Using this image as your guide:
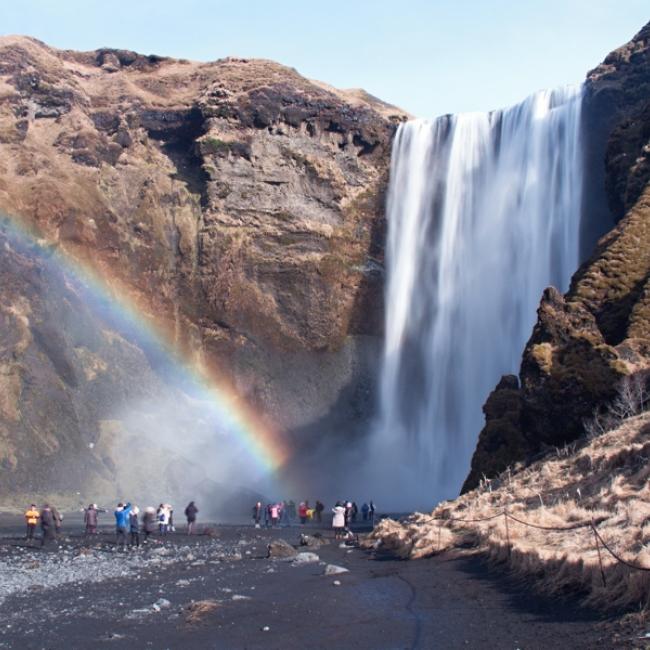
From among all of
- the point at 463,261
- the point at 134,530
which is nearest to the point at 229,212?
the point at 463,261

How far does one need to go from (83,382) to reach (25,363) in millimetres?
4669

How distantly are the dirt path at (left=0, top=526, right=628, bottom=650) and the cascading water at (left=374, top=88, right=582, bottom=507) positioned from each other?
116 feet

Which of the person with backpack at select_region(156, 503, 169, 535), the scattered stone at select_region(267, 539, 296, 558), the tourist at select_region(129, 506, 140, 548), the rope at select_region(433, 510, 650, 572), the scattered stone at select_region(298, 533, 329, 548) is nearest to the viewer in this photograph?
the rope at select_region(433, 510, 650, 572)

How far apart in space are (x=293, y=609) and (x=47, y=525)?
56.6 feet

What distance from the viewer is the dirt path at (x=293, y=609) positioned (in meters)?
12.2

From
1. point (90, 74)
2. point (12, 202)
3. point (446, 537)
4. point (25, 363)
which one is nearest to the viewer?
point (446, 537)

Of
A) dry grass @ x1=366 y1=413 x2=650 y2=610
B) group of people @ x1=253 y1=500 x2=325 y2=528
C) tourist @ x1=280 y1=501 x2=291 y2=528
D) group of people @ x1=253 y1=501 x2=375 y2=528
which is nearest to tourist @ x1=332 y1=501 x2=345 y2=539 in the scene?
dry grass @ x1=366 y1=413 x2=650 y2=610

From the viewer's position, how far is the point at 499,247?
63.1m

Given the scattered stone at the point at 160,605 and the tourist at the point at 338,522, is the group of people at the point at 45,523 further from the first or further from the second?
the scattered stone at the point at 160,605

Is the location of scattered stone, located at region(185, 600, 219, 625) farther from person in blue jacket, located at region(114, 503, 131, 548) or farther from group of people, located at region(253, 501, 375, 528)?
group of people, located at region(253, 501, 375, 528)

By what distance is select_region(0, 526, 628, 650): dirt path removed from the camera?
1223 centimetres

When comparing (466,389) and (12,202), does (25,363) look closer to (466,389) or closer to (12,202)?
(12,202)

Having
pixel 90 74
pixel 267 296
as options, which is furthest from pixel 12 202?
pixel 90 74

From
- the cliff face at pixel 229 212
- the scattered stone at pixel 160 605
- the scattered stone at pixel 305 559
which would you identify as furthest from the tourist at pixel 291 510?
the scattered stone at pixel 160 605
